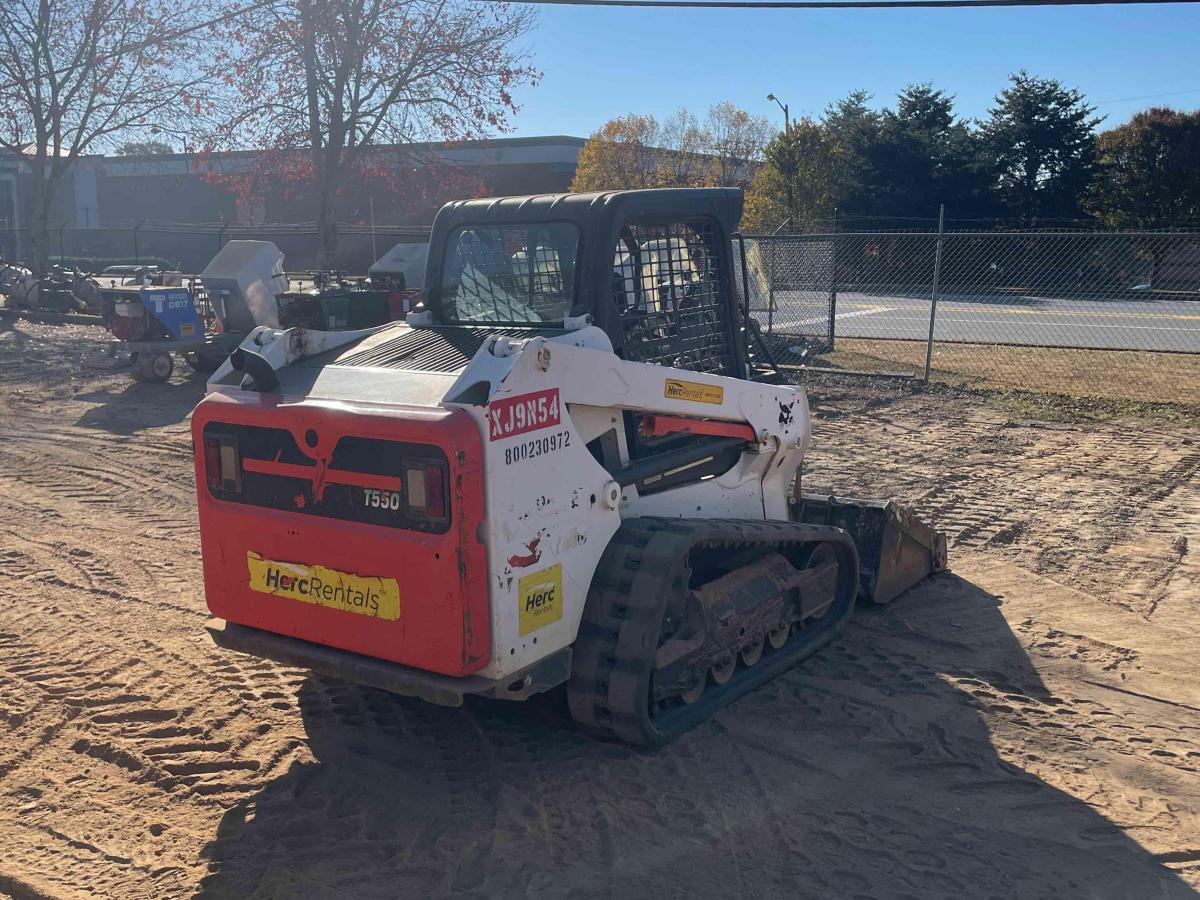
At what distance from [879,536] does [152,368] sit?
11.2m

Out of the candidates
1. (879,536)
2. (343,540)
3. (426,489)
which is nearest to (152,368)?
(879,536)

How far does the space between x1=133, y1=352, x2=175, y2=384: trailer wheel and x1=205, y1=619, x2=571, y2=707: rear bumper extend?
10878mm

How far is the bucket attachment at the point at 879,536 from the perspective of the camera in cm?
621

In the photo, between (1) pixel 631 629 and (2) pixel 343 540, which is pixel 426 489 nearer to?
(2) pixel 343 540

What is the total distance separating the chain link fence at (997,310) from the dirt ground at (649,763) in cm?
389

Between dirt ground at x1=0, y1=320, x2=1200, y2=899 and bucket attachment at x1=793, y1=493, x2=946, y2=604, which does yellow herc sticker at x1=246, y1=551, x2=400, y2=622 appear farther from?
bucket attachment at x1=793, y1=493, x2=946, y2=604

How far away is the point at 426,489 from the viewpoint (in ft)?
12.8

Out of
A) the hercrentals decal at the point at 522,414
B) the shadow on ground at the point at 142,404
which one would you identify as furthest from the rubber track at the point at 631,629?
the shadow on ground at the point at 142,404

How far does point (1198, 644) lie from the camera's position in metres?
5.75

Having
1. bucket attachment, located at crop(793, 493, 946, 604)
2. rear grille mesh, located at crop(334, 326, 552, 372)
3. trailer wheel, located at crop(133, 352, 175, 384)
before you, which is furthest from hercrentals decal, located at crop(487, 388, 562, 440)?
trailer wheel, located at crop(133, 352, 175, 384)

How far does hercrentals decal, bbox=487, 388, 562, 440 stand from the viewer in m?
3.89

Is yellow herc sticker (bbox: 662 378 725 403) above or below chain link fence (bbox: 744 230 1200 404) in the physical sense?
above

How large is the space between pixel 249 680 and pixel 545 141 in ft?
114

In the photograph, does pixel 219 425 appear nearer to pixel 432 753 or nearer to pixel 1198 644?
pixel 432 753
